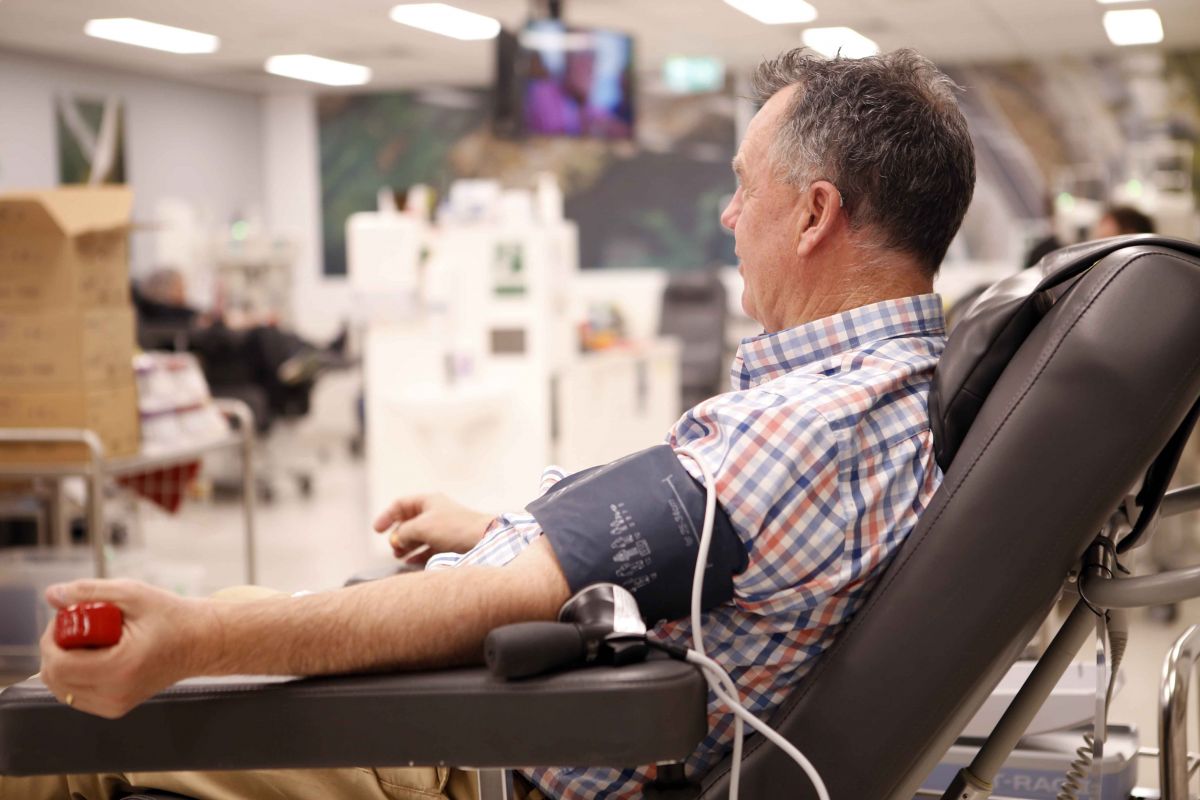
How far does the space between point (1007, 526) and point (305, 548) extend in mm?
4526

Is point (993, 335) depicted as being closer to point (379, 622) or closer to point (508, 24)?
point (379, 622)

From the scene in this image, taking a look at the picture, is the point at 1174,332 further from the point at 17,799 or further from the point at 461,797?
the point at 17,799

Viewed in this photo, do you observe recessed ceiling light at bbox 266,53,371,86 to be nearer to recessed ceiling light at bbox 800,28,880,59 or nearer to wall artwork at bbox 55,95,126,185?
wall artwork at bbox 55,95,126,185

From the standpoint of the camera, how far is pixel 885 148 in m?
1.19

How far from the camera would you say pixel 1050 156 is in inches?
388

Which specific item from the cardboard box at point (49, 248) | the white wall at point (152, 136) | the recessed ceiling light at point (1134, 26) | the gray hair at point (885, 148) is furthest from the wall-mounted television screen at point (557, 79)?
the gray hair at point (885, 148)

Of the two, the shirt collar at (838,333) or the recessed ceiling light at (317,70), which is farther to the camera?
the recessed ceiling light at (317,70)

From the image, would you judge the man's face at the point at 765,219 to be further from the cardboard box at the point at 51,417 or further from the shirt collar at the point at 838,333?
the cardboard box at the point at 51,417

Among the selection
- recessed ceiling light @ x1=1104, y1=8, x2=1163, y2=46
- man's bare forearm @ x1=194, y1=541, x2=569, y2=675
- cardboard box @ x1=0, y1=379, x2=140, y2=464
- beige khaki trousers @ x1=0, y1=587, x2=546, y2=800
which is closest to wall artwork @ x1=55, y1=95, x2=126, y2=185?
cardboard box @ x1=0, y1=379, x2=140, y2=464

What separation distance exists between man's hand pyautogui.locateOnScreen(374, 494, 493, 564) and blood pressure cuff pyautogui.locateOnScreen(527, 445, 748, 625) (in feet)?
1.75

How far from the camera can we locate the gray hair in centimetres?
120

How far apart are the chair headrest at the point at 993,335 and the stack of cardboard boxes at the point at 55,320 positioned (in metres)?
2.40

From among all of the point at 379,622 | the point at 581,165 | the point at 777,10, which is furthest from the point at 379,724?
the point at 581,165

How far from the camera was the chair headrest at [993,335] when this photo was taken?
108cm
